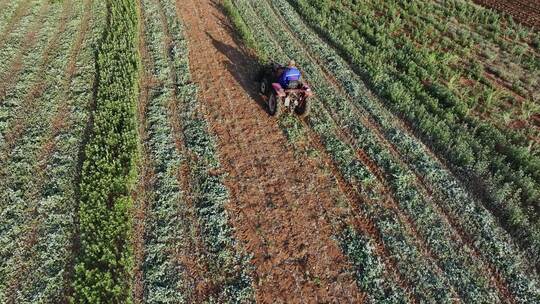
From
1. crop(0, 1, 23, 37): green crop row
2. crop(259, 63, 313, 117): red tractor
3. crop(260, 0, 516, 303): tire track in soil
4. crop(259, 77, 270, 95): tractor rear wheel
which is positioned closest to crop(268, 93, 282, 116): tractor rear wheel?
crop(259, 63, 313, 117): red tractor

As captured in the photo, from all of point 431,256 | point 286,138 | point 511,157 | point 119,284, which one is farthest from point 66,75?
point 511,157

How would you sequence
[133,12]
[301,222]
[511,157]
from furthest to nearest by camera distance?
[133,12] → [511,157] → [301,222]

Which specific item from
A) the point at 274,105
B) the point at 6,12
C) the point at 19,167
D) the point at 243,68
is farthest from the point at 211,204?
the point at 6,12

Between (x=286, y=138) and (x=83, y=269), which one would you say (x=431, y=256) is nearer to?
(x=286, y=138)

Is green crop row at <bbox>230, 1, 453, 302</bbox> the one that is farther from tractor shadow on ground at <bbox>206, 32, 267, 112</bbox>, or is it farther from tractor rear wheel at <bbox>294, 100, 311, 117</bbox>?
tractor shadow on ground at <bbox>206, 32, 267, 112</bbox>

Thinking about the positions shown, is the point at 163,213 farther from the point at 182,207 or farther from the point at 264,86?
the point at 264,86

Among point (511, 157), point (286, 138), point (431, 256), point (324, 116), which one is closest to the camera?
point (431, 256)
